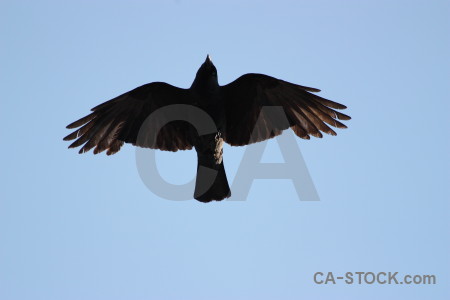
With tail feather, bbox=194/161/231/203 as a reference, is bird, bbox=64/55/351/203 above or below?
above

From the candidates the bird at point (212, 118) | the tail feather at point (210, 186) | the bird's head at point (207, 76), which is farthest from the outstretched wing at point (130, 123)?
the tail feather at point (210, 186)

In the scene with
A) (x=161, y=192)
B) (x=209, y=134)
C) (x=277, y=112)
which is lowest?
(x=161, y=192)

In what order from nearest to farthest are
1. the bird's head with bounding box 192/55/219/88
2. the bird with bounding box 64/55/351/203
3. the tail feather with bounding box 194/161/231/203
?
the bird's head with bounding box 192/55/219/88
the bird with bounding box 64/55/351/203
the tail feather with bounding box 194/161/231/203

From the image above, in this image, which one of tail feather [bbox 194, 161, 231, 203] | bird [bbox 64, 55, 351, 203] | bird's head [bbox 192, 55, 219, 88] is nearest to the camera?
bird's head [bbox 192, 55, 219, 88]

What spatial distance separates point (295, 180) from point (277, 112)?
33.1 inches

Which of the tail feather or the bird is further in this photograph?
the tail feather

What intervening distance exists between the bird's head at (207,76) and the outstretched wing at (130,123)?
271 mm

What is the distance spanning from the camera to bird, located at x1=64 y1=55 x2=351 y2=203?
21.5 feet

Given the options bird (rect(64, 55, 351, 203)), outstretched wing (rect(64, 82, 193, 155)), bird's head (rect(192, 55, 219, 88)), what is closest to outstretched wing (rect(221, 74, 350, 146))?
bird (rect(64, 55, 351, 203))

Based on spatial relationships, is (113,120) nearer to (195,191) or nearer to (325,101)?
(195,191)

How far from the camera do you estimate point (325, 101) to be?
664 cm

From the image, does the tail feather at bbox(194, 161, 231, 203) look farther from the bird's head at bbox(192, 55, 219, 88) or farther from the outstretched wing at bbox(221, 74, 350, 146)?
the bird's head at bbox(192, 55, 219, 88)

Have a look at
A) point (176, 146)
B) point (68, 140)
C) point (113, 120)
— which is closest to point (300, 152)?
point (176, 146)

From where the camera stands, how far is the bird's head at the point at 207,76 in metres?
6.45
